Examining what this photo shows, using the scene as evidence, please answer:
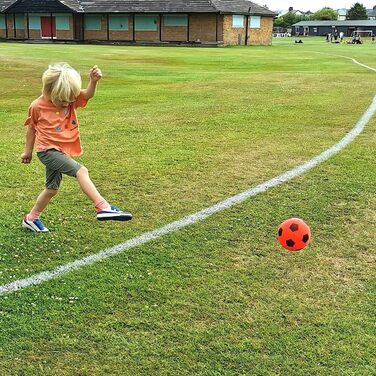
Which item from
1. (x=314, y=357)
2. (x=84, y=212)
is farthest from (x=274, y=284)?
(x=84, y=212)

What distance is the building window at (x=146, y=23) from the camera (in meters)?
53.6

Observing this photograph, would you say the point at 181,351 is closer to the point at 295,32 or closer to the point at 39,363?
the point at 39,363

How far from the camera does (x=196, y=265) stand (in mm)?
4441

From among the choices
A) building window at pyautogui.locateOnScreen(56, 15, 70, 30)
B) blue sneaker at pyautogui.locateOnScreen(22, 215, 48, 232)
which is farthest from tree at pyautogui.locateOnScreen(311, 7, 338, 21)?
blue sneaker at pyautogui.locateOnScreen(22, 215, 48, 232)

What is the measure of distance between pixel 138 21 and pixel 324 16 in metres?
114

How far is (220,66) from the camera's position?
84.5ft

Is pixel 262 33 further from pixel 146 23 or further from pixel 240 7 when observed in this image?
pixel 146 23

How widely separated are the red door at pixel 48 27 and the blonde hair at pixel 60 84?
184 feet

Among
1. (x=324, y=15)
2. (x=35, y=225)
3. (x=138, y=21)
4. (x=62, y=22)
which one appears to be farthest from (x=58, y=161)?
(x=324, y=15)

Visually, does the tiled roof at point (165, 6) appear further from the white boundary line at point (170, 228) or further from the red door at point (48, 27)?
the white boundary line at point (170, 228)

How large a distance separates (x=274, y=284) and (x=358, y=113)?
8599 mm

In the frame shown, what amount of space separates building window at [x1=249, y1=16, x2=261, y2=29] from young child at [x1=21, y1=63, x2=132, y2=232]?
54.5 metres

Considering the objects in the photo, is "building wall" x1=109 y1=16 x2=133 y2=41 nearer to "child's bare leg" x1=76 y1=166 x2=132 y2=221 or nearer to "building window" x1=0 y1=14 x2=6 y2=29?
"building window" x1=0 y1=14 x2=6 y2=29

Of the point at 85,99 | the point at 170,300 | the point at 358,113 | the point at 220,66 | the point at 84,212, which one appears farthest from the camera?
the point at 220,66
